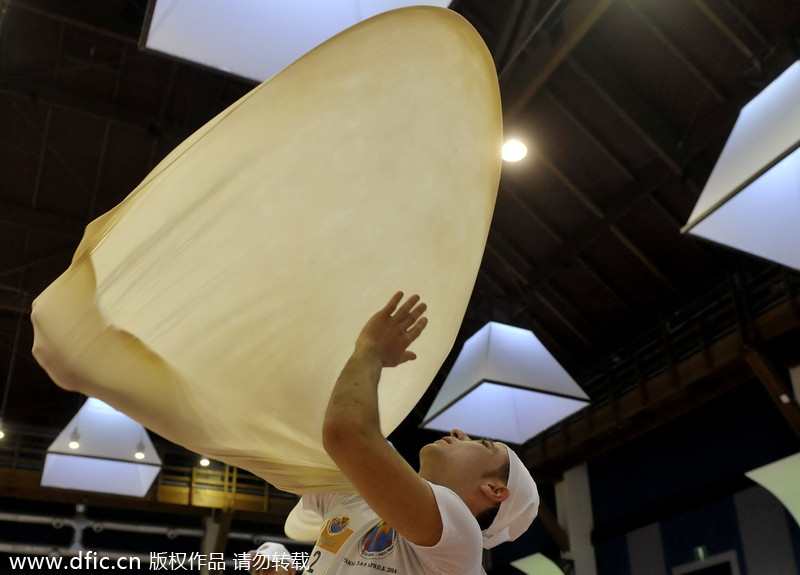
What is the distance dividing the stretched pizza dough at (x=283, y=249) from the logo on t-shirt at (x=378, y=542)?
0.18 meters

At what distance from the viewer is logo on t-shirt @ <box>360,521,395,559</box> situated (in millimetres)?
1349

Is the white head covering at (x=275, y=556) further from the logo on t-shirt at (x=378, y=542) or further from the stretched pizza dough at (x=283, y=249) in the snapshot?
the logo on t-shirt at (x=378, y=542)

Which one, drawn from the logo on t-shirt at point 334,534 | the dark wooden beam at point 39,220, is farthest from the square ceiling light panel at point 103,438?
the logo on t-shirt at point 334,534

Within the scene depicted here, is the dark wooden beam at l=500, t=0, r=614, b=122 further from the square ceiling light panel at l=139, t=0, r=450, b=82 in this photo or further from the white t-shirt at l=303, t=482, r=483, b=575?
the white t-shirt at l=303, t=482, r=483, b=575

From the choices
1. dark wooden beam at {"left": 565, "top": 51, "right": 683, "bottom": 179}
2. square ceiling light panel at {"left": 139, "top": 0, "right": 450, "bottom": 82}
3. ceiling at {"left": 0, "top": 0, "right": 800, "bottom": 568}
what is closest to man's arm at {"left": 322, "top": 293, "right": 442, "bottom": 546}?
square ceiling light panel at {"left": 139, "top": 0, "right": 450, "bottom": 82}

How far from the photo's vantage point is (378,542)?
1.38 meters

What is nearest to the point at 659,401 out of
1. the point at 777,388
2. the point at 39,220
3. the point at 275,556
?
the point at 777,388

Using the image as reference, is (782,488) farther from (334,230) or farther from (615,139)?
(334,230)

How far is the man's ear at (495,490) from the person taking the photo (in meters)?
1.53

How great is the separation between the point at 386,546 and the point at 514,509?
1.10ft

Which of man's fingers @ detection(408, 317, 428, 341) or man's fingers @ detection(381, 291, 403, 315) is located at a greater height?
man's fingers @ detection(381, 291, 403, 315)

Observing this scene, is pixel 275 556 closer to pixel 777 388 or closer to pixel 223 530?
pixel 777 388

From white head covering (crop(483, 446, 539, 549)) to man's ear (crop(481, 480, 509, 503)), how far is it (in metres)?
0.01

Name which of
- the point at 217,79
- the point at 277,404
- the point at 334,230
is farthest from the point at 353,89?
the point at 217,79
